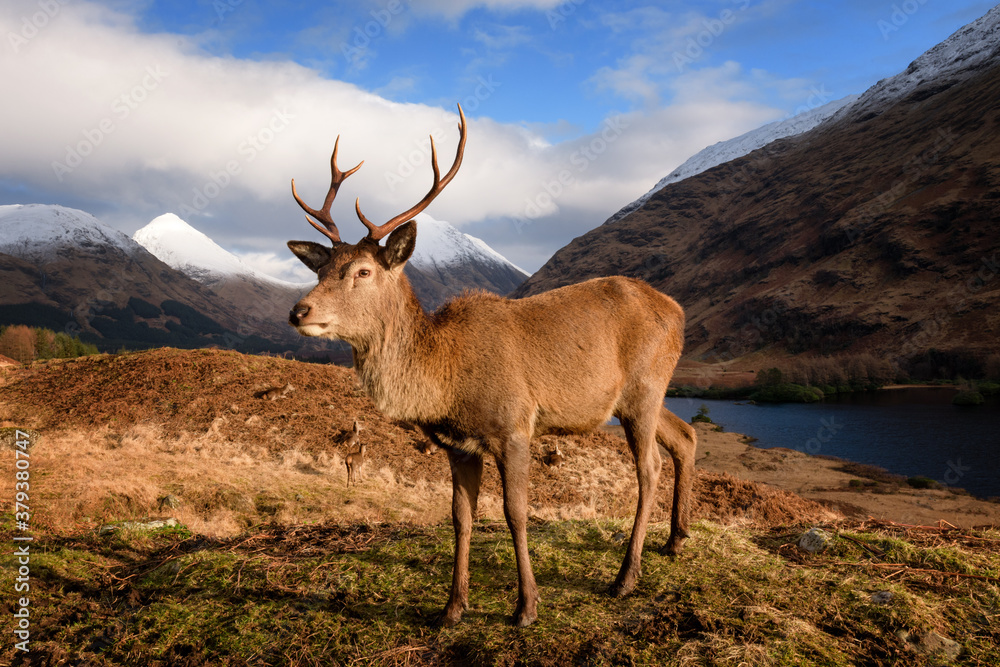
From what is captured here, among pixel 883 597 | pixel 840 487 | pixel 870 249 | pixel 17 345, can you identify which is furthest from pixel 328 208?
pixel 870 249

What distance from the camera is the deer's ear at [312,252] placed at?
562cm

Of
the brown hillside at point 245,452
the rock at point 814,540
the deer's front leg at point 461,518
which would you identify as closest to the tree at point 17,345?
the brown hillside at point 245,452

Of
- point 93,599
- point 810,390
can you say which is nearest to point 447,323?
point 93,599

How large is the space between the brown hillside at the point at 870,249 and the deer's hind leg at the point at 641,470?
9528 centimetres

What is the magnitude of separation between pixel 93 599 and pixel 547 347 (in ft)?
17.4

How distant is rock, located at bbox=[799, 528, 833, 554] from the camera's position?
5.98 meters

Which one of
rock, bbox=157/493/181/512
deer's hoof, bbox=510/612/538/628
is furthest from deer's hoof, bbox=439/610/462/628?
rock, bbox=157/493/181/512

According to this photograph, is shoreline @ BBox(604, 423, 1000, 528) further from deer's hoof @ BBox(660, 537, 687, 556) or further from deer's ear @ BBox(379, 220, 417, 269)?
deer's ear @ BBox(379, 220, 417, 269)

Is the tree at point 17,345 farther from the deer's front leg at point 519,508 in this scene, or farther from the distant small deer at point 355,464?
the deer's front leg at point 519,508

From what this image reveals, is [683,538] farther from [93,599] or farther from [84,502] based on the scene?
[84,502]

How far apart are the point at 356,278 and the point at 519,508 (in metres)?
2.73

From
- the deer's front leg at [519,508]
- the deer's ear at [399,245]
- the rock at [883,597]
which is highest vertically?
the deer's ear at [399,245]

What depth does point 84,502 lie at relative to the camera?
374 inches

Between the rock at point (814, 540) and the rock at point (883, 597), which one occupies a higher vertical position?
the rock at point (883, 597)
